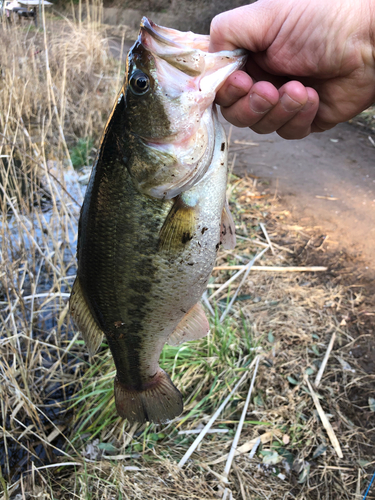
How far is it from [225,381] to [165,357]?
493mm

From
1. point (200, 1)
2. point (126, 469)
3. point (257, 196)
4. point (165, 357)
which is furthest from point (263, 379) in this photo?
point (200, 1)

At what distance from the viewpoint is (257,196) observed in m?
5.61

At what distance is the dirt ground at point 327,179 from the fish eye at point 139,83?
11.0 ft

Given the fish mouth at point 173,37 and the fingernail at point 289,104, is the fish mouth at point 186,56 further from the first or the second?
the fingernail at point 289,104

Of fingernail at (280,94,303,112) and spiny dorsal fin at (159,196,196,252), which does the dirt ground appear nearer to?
fingernail at (280,94,303,112)

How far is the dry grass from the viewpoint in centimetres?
239

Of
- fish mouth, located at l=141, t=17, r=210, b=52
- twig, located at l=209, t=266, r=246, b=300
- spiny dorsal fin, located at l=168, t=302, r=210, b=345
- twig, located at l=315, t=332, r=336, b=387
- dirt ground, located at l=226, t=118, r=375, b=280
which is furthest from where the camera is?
dirt ground, located at l=226, t=118, r=375, b=280

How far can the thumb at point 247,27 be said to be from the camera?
5.55 ft

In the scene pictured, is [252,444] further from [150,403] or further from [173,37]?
[173,37]

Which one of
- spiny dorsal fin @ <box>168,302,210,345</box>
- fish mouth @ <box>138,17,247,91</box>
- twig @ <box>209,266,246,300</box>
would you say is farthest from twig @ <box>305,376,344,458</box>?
fish mouth @ <box>138,17,247,91</box>

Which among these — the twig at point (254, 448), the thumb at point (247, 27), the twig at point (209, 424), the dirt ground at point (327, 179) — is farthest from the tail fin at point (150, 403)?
the dirt ground at point (327, 179)

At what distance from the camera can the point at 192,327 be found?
189cm

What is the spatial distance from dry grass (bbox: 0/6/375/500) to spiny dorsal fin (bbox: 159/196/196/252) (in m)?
1.36

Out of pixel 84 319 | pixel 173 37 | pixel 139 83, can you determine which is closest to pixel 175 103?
pixel 139 83
